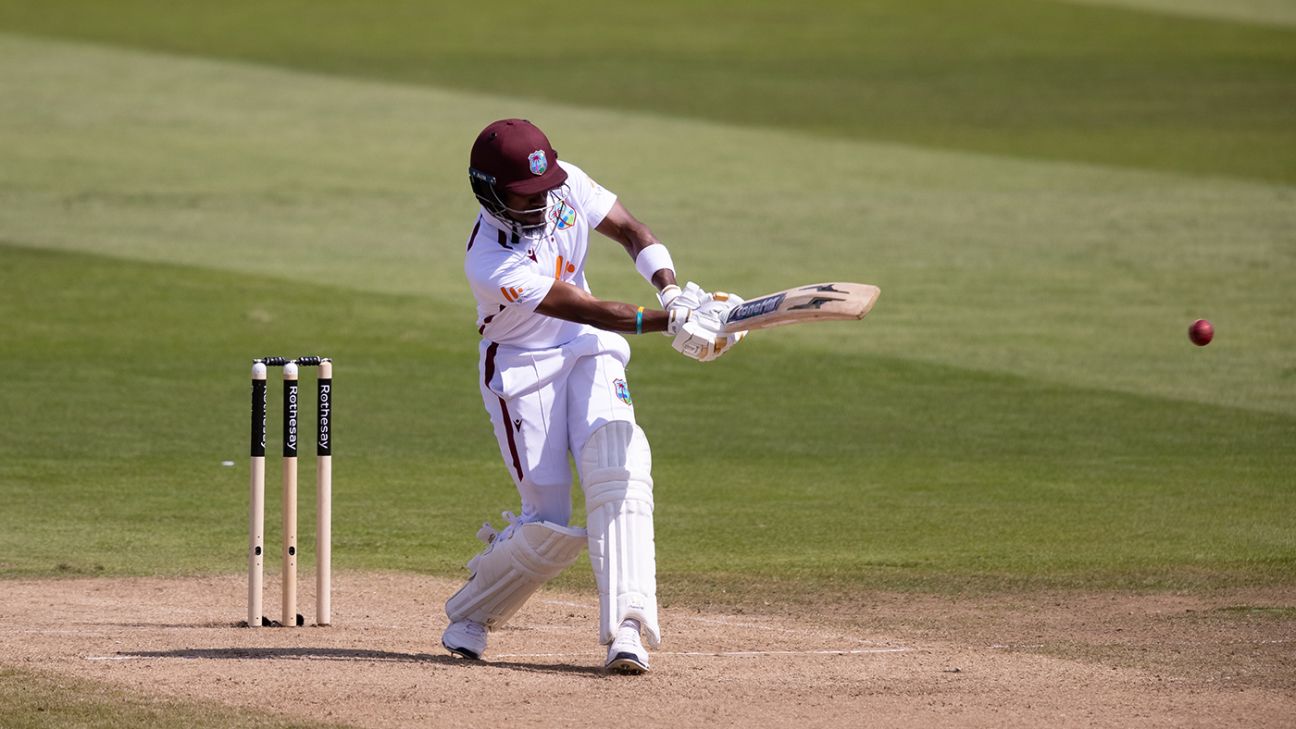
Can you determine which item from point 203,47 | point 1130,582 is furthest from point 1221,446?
point 203,47

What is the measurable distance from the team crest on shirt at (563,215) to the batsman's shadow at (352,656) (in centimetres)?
188

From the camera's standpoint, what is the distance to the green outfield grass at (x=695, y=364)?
11141mm

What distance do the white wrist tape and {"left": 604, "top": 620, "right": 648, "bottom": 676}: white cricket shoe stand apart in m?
1.49

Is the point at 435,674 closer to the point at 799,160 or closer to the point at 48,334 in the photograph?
the point at 48,334

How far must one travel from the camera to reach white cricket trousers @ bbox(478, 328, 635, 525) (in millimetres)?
7793

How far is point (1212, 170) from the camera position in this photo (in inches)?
1029

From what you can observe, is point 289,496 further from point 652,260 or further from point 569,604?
point 652,260

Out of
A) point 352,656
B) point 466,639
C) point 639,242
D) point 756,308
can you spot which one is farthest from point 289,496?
point 756,308

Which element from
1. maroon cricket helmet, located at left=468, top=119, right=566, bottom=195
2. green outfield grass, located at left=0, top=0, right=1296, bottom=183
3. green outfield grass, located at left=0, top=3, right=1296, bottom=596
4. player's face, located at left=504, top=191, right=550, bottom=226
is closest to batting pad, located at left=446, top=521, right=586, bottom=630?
player's face, located at left=504, top=191, right=550, bottom=226

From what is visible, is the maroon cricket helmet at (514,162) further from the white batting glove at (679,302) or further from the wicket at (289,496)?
the wicket at (289,496)

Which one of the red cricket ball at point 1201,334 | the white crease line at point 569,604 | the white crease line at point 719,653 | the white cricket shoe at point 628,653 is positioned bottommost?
the white cricket shoe at point 628,653

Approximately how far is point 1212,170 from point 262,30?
18.6 metres

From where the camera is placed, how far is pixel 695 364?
661 inches

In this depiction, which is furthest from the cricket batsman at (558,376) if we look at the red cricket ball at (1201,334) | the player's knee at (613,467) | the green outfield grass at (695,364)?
the red cricket ball at (1201,334)
